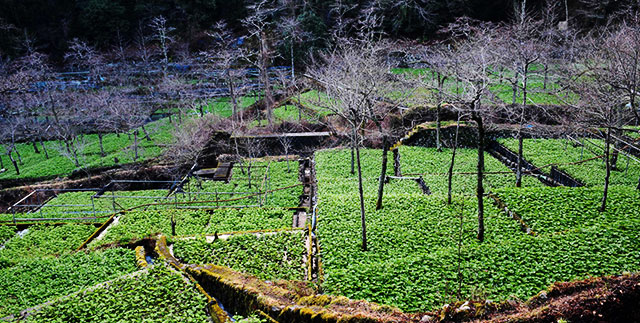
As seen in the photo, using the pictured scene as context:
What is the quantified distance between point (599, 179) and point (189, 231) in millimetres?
17838

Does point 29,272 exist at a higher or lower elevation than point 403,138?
lower

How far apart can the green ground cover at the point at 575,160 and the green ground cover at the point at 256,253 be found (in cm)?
1392

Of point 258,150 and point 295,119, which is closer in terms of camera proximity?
point 258,150

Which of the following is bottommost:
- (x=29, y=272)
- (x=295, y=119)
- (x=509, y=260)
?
(x=29, y=272)

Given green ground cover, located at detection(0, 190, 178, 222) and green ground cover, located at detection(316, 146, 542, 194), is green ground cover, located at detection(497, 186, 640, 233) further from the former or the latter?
green ground cover, located at detection(0, 190, 178, 222)

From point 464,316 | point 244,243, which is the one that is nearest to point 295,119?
point 244,243

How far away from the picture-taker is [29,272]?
12.9m

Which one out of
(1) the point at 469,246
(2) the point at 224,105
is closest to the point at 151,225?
(1) the point at 469,246

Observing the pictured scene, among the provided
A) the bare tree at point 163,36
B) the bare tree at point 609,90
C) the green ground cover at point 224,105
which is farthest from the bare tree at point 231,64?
the bare tree at point 609,90

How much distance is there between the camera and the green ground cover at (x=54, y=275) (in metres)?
11.6

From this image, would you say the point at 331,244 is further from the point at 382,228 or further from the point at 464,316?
the point at 464,316

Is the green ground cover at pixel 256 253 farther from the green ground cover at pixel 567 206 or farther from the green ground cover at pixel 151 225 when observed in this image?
the green ground cover at pixel 567 206

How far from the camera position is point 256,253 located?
12875mm

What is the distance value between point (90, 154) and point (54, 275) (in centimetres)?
2403
